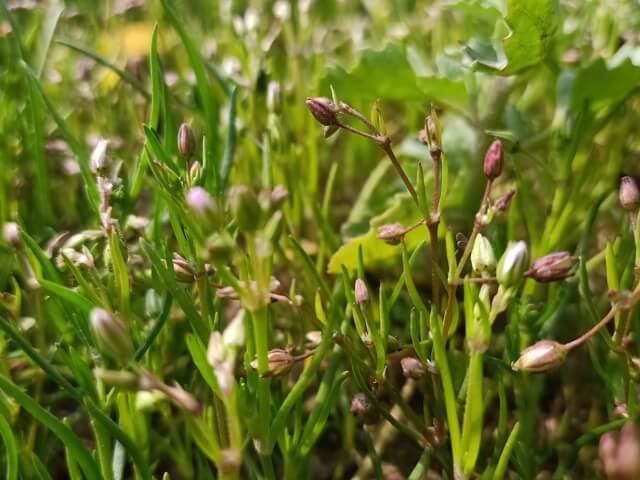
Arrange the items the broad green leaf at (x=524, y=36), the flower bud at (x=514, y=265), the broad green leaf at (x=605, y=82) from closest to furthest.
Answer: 1. the flower bud at (x=514, y=265)
2. the broad green leaf at (x=524, y=36)
3. the broad green leaf at (x=605, y=82)

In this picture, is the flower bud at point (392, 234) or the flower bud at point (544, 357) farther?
the flower bud at point (392, 234)

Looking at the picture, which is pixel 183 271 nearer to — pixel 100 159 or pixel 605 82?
pixel 100 159

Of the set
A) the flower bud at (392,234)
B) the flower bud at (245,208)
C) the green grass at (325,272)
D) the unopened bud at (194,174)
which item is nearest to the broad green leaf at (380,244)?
the green grass at (325,272)

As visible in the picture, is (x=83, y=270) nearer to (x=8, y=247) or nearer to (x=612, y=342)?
(x=8, y=247)

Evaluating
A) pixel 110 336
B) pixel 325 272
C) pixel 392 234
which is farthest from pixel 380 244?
pixel 110 336

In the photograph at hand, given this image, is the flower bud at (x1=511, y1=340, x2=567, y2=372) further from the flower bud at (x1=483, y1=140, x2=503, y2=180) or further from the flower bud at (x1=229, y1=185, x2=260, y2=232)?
the flower bud at (x1=229, y1=185, x2=260, y2=232)

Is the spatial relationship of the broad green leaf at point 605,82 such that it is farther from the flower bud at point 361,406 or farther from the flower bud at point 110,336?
the flower bud at point 110,336
